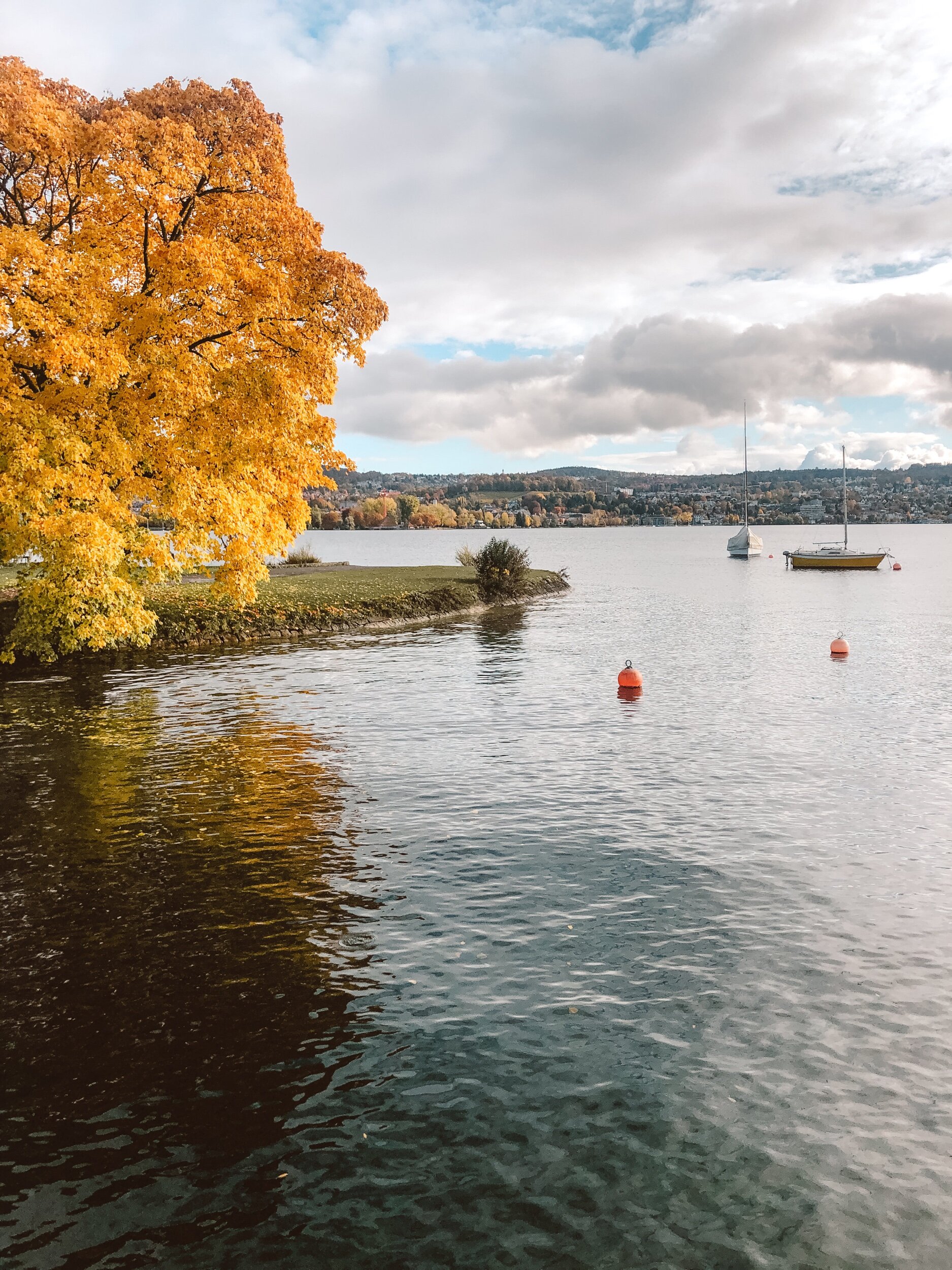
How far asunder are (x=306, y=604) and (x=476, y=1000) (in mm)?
32855

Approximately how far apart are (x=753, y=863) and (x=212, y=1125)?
7.79m

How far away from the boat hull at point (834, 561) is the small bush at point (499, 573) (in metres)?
49.3

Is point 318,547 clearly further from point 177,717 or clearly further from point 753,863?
point 753,863

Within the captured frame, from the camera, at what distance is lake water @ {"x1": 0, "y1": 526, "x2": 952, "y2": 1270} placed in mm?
5980

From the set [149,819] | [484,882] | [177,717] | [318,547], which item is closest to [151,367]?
[177,717]

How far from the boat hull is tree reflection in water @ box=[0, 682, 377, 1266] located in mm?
87204

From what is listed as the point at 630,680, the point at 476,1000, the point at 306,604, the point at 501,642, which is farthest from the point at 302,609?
the point at 476,1000

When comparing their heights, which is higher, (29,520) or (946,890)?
(29,520)

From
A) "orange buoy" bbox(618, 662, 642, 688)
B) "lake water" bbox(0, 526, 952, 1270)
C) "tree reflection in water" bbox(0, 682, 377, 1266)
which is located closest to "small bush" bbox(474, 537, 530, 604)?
"orange buoy" bbox(618, 662, 642, 688)

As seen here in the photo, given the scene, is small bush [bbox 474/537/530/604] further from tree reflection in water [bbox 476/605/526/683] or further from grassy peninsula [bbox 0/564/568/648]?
tree reflection in water [bbox 476/605/526/683]

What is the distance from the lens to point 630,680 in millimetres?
25656

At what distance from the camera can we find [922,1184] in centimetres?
625

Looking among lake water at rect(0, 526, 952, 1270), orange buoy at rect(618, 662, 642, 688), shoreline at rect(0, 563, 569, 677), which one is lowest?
lake water at rect(0, 526, 952, 1270)

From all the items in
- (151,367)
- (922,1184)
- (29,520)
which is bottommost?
(922,1184)
